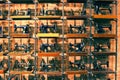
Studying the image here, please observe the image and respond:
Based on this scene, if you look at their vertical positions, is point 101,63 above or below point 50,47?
below

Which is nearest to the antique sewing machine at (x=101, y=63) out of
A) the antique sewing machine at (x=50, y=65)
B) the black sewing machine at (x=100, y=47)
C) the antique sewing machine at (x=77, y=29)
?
the black sewing machine at (x=100, y=47)

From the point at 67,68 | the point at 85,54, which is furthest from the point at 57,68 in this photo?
the point at 85,54

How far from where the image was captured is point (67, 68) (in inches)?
465

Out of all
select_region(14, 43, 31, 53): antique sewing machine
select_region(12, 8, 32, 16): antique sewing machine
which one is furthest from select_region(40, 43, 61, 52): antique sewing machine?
select_region(12, 8, 32, 16): antique sewing machine

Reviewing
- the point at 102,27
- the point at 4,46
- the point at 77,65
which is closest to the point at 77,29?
the point at 102,27

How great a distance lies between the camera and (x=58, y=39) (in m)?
12.0

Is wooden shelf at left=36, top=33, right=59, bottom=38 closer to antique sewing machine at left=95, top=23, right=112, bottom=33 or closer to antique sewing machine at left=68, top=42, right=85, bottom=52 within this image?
antique sewing machine at left=68, top=42, right=85, bottom=52

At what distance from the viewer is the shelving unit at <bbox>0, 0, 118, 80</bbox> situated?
453 inches

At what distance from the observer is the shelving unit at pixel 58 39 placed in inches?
453

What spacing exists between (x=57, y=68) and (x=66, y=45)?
1.00 metres

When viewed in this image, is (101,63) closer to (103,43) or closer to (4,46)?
(103,43)

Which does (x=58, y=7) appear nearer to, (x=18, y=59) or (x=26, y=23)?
(x=26, y=23)

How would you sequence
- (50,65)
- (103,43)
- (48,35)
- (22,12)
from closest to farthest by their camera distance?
1. (48,35)
2. (50,65)
3. (22,12)
4. (103,43)

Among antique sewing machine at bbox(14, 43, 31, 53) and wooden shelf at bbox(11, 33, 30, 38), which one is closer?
wooden shelf at bbox(11, 33, 30, 38)
